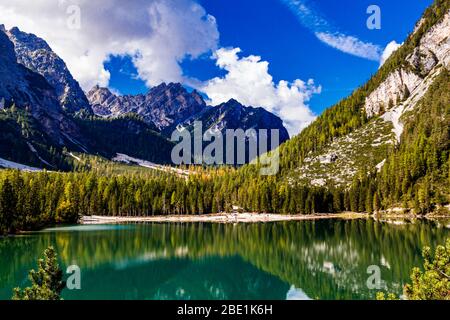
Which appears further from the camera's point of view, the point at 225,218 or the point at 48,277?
the point at 225,218

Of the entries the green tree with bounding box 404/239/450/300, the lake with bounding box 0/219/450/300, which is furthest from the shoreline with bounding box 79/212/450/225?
the green tree with bounding box 404/239/450/300

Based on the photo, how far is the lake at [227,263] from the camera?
147ft

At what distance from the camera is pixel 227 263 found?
2559 inches

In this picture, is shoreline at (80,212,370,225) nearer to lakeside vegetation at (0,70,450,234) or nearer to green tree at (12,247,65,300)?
lakeside vegetation at (0,70,450,234)

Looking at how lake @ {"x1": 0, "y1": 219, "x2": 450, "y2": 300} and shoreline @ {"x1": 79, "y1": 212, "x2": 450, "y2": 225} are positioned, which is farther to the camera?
shoreline @ {"x1": 79, "y1": 212, "x2": 450, "y2": 225}

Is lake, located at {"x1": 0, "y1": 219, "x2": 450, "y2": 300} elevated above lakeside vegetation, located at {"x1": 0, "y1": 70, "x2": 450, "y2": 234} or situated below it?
below

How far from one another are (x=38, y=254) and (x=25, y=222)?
1781 inches

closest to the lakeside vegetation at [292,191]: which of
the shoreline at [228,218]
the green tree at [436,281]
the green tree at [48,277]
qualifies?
the shoreline at [228,218]

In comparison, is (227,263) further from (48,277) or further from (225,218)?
(225,218)

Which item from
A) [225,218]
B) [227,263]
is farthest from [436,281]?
[225,218]

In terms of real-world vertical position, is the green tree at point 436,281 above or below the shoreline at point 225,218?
above

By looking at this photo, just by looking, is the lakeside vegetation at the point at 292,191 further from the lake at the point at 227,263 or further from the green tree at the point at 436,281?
the green tree at the point at 436,281

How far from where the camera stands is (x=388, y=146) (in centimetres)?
19300

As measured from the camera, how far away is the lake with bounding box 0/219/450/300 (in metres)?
44.9
